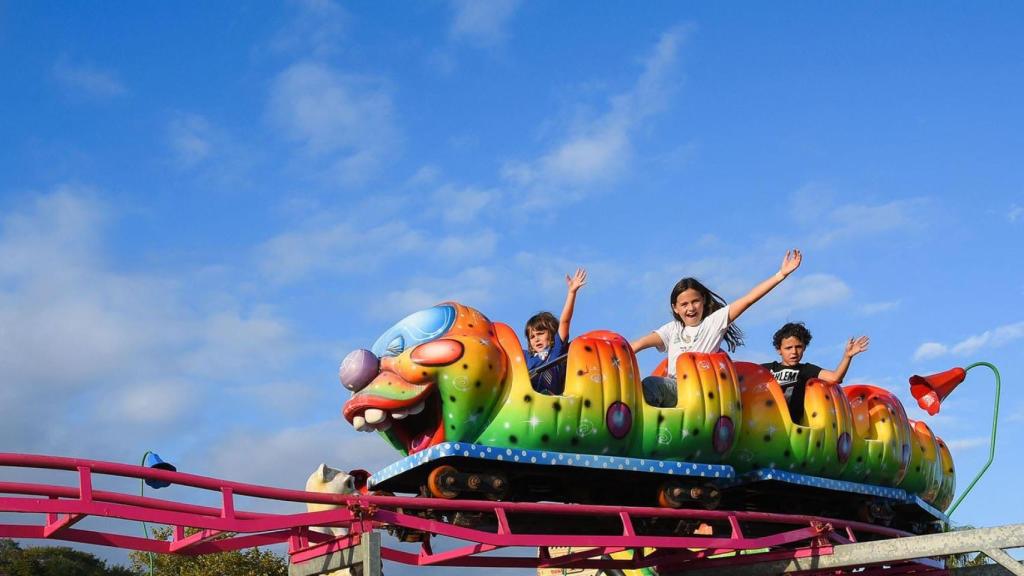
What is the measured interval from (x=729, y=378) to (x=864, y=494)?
1973 mm

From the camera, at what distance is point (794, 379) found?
348 inches

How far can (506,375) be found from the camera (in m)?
7.08

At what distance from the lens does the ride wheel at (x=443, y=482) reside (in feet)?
22.3

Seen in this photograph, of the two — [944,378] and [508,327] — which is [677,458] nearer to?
[508,327]

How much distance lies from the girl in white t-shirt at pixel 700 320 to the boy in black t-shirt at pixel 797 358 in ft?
1.48

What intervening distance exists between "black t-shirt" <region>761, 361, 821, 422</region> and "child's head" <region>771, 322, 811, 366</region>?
82 millimetres

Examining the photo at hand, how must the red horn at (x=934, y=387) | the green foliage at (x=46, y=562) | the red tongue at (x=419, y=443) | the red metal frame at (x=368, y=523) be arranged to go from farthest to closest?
the green foliage at (x=46, y=562), the red horn at (x=934, y=387), the red tongue at (x=419, y=443), the red metal frame at (x=368, y=523)

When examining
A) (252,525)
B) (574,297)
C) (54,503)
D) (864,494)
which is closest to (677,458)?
(574,297)

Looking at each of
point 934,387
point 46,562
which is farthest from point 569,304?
point 46,562

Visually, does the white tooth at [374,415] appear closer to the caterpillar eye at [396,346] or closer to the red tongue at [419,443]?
the red tongue at [419,443]

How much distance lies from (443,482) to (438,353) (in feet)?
2.46

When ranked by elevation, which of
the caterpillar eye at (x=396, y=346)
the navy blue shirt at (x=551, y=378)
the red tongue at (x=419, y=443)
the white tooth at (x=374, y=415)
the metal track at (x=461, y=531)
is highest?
the caterpillar eye at (x=396, y=346)

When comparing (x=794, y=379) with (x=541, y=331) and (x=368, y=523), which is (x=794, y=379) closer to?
(x=541, y=331)

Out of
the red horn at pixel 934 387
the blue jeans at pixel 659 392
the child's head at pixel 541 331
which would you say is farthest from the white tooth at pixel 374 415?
the red horn at pixel 934 387
